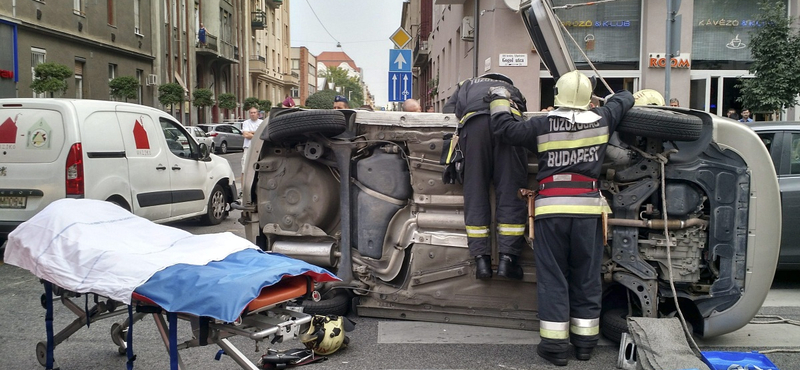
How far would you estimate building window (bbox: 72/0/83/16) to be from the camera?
1007 inches

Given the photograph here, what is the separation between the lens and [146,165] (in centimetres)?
877

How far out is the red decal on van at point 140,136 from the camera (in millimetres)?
8703

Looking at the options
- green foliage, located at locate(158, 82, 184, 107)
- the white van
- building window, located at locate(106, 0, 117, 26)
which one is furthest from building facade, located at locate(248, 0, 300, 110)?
the white van

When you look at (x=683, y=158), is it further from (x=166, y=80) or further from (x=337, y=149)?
(x=166, y=80)

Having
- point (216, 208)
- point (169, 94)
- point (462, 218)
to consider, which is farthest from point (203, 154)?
point (169, 94)

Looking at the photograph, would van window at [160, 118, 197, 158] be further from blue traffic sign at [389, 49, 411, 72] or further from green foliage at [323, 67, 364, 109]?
green foliage at [323, 67, 364, 109]

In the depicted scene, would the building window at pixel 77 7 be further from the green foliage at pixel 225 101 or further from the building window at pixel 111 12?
the green foliage at pixel 225 101

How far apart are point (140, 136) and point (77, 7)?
2021 cm

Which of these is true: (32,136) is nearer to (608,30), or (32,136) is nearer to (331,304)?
(331,304)

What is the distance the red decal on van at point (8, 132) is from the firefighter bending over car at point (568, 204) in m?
5.74

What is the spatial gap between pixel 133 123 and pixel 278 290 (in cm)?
606

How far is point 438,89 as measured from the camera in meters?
30.0

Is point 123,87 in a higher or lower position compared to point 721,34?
lower

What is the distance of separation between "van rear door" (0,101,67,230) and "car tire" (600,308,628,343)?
580 cm
